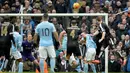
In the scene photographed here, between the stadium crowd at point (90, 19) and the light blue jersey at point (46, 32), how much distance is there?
2804 millimetres

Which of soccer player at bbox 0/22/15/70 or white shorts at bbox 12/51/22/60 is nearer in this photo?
white shorts at bbox 12/51/22/60

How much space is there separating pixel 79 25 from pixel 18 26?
2256mm

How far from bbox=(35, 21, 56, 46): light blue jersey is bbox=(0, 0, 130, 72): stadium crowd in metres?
2.80

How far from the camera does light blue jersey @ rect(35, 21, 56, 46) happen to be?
862 inches

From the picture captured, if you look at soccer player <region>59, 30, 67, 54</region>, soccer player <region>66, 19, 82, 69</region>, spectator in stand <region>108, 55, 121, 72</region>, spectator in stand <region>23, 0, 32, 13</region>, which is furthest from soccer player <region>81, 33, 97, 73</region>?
spectator in stand <region>23, 0, 32, 13</region>

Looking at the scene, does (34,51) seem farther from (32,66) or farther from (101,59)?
(101,59)

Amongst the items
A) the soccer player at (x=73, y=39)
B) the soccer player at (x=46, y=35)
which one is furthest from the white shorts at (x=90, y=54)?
the soccer player at (x=46, y=35)

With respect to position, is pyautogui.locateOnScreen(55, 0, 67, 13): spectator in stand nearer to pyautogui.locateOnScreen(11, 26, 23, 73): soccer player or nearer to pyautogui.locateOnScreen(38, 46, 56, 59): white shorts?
pyautogui.locateOnScreen(11, 26, 23, 73): soccer player

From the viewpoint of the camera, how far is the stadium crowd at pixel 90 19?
2547cm

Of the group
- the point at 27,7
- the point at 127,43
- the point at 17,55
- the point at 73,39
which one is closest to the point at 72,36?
the point at 73,39

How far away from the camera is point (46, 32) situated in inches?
864

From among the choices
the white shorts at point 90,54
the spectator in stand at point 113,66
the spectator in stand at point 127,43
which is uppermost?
the white shorts at point 90,54

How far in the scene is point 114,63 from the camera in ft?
84.5

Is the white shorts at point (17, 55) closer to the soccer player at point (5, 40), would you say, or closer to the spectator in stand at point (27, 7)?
the soccer player at point (5, 40)
